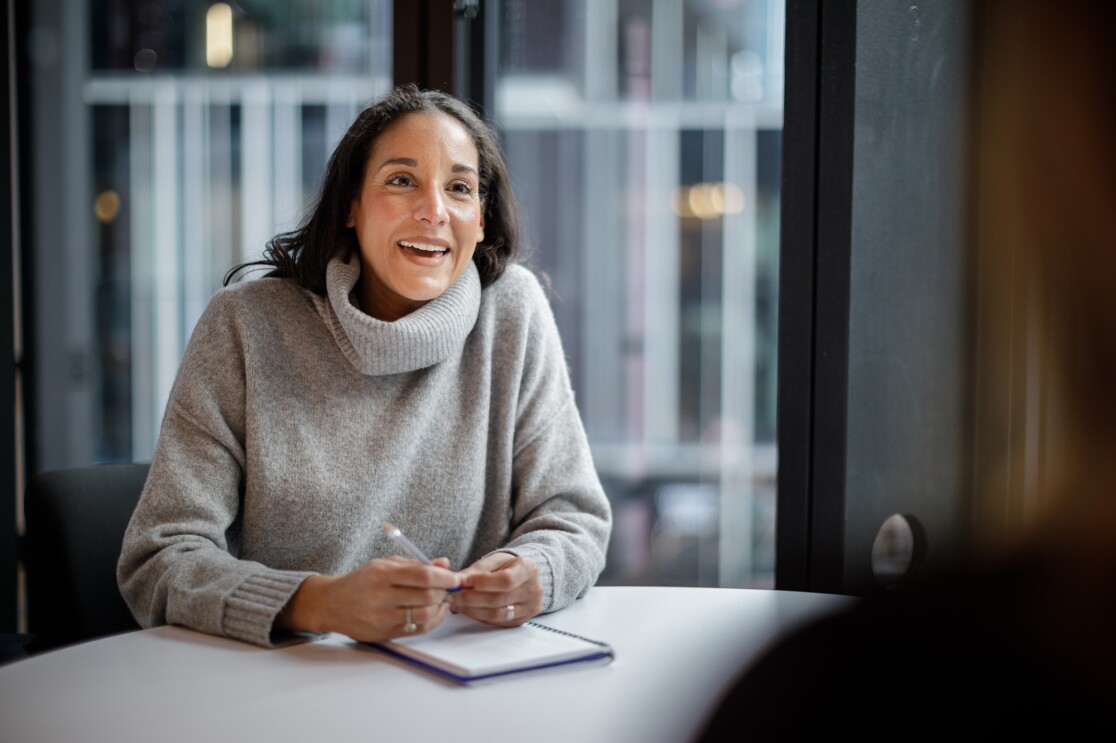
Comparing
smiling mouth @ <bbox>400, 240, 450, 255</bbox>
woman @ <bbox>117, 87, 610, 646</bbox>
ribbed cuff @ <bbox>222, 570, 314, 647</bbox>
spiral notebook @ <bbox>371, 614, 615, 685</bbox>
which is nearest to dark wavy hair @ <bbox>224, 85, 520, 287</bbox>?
woman @ <bbox>117, 87, 610, 646</bbox>

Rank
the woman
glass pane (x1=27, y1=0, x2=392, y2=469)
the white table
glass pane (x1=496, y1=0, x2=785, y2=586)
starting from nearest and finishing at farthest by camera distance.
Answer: the white table
the woman
glass pane (x1=27, y1=0, x2=392, y2=469)
glass pane (x1=496, y1=0, x2=785, y2=586)

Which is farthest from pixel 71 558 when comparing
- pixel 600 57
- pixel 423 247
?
pixel 600 57

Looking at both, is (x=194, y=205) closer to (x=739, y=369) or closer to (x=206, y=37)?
(x=206, y=37)

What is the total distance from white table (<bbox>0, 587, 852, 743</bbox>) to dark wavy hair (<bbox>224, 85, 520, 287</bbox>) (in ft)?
2.24

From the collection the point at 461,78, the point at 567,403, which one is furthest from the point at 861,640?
the point at 461,78

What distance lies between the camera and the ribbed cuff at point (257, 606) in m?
1.15

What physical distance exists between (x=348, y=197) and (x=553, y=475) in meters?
0.59

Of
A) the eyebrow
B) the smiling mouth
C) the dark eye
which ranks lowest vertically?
the smiling mouth

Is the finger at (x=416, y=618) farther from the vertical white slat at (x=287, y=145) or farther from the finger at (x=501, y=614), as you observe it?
the vertical white slat at (x=287, y=145)

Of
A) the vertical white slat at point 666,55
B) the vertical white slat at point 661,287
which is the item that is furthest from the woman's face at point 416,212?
the vertical white slat at point 666,55

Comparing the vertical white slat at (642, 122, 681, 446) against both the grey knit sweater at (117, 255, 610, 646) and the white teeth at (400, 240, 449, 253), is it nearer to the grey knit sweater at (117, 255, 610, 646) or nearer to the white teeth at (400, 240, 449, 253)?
the grey knit sweater at (117, 255, 610, 646)

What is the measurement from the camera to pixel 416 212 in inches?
64.2

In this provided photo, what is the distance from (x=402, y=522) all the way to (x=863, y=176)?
93 centimetres

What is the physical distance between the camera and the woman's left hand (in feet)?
3.92
